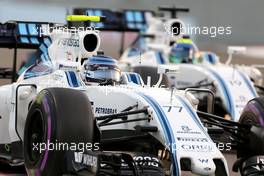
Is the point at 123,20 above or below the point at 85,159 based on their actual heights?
above

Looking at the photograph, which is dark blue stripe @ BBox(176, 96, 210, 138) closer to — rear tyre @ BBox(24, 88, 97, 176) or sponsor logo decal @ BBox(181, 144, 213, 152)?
sponsor logo decal @ BBox(181, 144, 213, 152)

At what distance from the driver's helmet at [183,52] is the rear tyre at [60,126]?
7.98m

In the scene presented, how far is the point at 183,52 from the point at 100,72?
22.2 ft

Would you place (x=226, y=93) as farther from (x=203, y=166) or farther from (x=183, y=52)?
(x=203, y=166)

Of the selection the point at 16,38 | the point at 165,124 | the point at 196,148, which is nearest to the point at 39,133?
the point at 165,124

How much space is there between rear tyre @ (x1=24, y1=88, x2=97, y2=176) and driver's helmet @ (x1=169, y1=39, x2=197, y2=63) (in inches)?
314

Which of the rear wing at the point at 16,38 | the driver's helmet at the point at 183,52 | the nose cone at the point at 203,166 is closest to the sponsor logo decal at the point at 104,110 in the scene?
the nose cone at the point at 203,166

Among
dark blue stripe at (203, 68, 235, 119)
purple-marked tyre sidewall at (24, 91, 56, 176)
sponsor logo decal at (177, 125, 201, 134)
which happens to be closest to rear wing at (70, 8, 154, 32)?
dark blue stripe at (203, 68, 235, 119)

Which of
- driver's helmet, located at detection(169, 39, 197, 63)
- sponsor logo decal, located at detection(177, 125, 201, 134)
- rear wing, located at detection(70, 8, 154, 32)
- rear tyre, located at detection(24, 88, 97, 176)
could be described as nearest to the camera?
rear tyre, located at detection(24, 88, 97, 176)

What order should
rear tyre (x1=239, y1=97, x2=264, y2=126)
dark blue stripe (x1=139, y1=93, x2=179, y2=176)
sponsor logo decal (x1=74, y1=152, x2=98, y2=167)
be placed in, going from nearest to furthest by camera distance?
sponsor logo decal (x1=74, y1=152, x2=98, y2=167)
dark blue stripe (x1=139, y1=93, x2=179, y2=176)
rear tyre (x1=239, y1=97, x2=264, y2=126)

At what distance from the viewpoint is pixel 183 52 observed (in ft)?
51.1

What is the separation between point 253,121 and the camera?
8.86 meters

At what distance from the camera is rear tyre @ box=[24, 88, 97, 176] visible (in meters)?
7.36

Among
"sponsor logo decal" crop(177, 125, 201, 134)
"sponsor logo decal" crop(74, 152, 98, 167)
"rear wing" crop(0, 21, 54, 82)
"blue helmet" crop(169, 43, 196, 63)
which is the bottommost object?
"sponsor logo decal" crop(74, 152, 98, 167)
